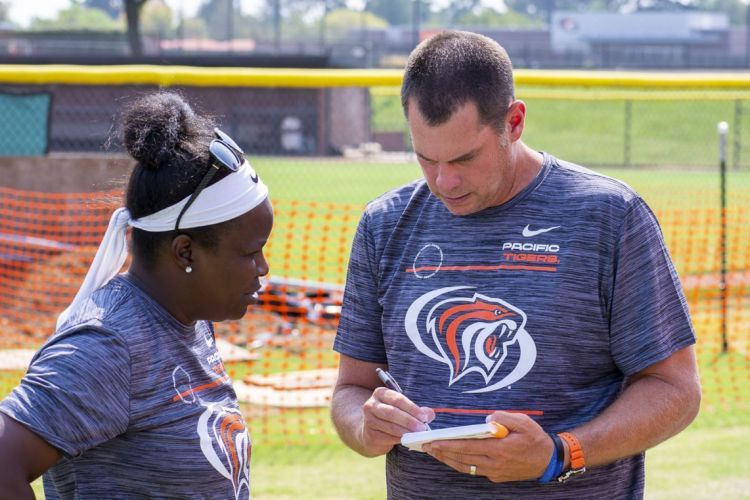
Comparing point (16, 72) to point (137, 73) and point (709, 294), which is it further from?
point (709, 294)

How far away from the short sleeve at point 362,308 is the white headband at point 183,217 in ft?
1.54

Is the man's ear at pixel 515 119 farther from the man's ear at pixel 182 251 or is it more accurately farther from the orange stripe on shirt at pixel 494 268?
the man's ear at pixel 182 251

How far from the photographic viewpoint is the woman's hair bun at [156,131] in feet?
8.50

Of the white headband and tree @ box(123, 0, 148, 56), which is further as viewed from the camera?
tree @ box(123, 0, 148, 56)

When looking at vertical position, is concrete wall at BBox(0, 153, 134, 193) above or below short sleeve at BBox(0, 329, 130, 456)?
below

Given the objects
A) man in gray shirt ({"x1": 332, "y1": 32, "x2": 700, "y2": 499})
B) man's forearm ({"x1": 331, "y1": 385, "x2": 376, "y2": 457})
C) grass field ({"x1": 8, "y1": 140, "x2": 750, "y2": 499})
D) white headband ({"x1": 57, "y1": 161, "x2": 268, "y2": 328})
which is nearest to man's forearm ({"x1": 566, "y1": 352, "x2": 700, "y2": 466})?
man in gray shirt ({"x1": 332, "y1": 32, "x2": 700, "y2": 499})

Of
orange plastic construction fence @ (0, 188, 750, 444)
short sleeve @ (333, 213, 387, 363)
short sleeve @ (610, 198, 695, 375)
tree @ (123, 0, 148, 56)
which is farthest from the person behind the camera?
tree @ (123, 0, 148, 56)

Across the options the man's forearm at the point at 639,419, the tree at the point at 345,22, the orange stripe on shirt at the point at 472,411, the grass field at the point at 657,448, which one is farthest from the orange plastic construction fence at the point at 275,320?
the tree at the point at 345,22

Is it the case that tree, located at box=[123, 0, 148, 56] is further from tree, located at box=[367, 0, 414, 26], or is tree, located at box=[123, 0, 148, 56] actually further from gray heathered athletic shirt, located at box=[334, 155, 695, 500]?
tree, located at box=[367, 0, 414, 26]

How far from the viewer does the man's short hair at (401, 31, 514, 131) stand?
109 inches

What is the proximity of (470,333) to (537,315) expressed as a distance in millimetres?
189

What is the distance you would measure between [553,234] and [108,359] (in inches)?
48.5

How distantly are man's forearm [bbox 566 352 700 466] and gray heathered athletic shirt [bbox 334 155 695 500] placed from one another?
0.25ft

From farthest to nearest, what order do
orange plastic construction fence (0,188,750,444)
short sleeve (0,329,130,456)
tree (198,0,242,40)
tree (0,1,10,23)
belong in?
1. tree (0,1,10,23)
2. tree (198,0,242,40)
3. orange plastic construction fence (0,188,750,444)
4. short sleeve (0,329,130,456)
